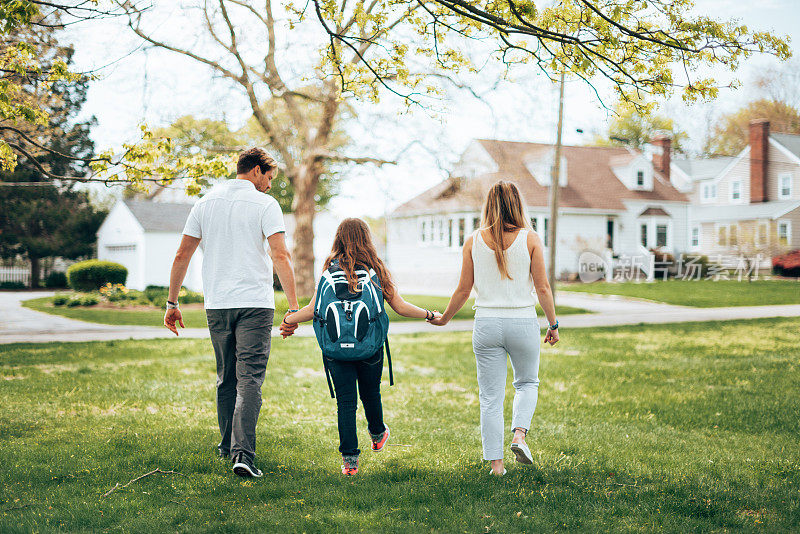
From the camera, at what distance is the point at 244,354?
441 cm

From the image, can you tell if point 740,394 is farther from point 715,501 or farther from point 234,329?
point 234,329

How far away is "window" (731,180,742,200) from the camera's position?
41156 mm

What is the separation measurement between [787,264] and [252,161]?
35.4 m

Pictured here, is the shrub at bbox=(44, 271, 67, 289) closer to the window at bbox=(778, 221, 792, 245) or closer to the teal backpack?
the teal backpack

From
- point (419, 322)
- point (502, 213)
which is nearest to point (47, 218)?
point (419, 322)

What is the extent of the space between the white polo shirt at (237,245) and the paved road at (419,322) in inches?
381

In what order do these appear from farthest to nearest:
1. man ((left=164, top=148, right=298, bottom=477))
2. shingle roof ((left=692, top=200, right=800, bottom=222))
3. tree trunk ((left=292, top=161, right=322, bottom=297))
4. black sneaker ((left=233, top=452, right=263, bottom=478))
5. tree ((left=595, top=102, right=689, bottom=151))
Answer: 1. tree ((left=595, top=102, right=689, bottom=151))
2. shingle roof ((left=692, top=200, right=800, bottom=222))
3. tree trunk ((left=292, top=161, right=322, bottom=297))
4. man ((left=164, top=148, right=298, bottom=477))
5. black sneaker ((left=233, top=452, right=263, bottom=478))

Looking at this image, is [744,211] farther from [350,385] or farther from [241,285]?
[241,285]

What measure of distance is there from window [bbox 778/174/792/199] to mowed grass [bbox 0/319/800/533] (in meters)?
34.5

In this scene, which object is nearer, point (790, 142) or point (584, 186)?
point (584, 186)

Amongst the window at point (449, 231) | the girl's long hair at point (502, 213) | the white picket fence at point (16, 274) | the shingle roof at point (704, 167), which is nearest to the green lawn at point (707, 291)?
the window at point (449, 231)

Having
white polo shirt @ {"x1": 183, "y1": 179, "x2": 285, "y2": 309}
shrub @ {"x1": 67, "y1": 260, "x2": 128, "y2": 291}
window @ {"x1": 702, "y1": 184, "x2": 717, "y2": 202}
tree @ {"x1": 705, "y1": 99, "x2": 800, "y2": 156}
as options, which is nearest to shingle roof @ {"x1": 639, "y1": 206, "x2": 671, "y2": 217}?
window @ {"x1": 702, "y1": 184, "x2": 717, "y2": 202}

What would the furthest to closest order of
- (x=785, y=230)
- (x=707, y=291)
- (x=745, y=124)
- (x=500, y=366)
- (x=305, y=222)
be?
(x=745, y=124)
(x=785, y=230)
(x=707, y=291)
(x=305, y=222)
(x=500, y=366)

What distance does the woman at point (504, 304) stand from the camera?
4281 mm
